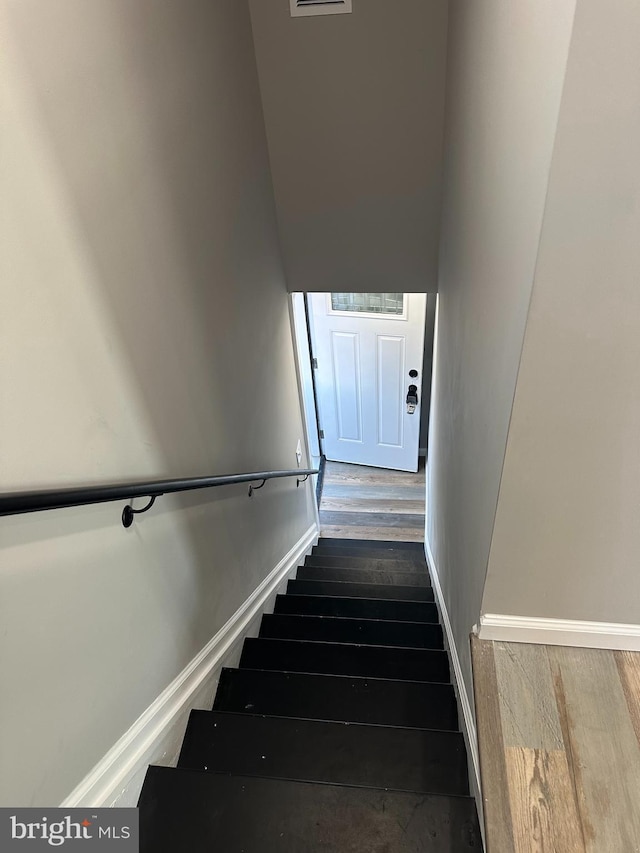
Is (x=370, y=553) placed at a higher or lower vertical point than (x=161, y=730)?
lower

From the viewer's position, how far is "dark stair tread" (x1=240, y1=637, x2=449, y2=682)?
2.04 metres

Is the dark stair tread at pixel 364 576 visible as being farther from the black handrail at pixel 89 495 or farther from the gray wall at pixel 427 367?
the black handrail at pixel 89 495

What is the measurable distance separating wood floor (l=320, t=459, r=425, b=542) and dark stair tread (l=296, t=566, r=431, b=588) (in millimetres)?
1145

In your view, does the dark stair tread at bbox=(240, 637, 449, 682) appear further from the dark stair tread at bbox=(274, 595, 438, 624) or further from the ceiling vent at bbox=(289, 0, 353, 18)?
the ceiling vent at bbox=(289, 0, 353, 18)

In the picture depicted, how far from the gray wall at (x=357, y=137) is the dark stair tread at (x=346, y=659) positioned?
6.21ft

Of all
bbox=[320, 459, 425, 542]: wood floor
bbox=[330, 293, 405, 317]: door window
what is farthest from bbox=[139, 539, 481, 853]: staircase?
bbox=[330, 293, 405, 317]: door window

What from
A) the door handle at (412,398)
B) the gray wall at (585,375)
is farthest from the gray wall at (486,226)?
the door handle at (412,398)

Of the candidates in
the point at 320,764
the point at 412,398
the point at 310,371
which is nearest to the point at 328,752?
the point at 320,764

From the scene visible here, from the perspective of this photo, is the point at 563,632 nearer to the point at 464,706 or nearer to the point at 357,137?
the point at 464,706

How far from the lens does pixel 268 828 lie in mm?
1274

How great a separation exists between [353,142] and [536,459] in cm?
202

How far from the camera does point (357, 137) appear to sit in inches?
97.7

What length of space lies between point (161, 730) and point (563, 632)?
106 centimetres

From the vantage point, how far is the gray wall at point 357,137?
2.21m
